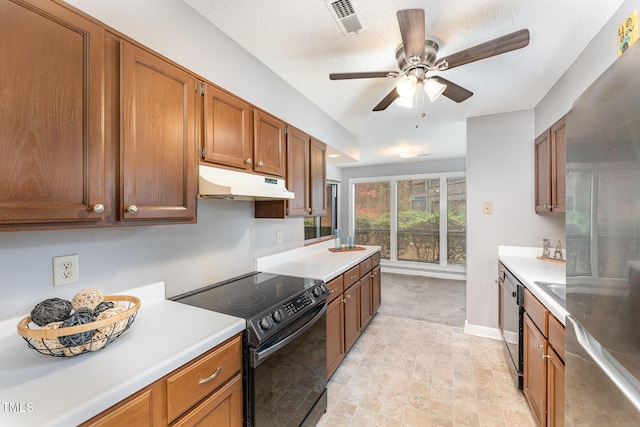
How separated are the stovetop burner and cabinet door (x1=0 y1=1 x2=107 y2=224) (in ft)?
2.40

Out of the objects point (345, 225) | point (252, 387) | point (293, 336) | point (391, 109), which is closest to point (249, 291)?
point (293, 336)

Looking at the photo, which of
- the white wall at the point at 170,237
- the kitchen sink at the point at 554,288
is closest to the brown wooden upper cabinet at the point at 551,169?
the kitchen sink at the point at 554,288

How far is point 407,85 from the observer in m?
1.69

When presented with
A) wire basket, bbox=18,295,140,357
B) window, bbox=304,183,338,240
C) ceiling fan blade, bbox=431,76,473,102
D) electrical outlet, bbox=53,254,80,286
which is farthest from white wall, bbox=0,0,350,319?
window, bbox=304,183,338,240

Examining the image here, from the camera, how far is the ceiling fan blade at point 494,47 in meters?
1.35

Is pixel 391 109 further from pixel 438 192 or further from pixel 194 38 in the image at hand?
pixel 438 192

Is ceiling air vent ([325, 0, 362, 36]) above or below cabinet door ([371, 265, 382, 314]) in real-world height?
above

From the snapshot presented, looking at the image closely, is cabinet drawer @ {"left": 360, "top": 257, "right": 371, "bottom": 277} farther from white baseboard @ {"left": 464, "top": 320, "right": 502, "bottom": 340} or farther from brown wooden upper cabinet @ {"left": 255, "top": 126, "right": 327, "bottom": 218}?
white baseboard @ {"left": 464, "top": 320, "right": 502, "bottom": 340}

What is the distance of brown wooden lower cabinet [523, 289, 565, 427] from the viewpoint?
4.37ft

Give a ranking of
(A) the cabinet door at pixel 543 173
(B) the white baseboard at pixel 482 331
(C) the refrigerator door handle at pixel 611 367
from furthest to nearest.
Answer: (B) the white baseboard at pixel 482 331
(A) the cabinet door at pixel 543 173
(C) the refrigerator door handle at pixel 611 367

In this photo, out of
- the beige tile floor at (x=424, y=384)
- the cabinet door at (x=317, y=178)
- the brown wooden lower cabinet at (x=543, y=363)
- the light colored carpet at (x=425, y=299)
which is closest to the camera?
the brown wooden lower cabinet at (x=543, y=363)

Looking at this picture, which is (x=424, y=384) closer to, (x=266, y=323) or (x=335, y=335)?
(x=335, y=335)

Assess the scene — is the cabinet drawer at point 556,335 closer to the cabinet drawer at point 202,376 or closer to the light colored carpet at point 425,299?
the cabinet drawer at point 202,376

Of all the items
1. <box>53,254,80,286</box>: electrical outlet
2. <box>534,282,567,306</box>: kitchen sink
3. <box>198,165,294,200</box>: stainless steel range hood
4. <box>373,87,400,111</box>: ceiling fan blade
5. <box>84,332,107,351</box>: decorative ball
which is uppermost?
<box>373,87,400,111</box>: ceiling fan blade
